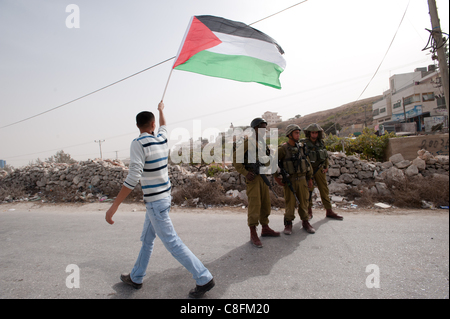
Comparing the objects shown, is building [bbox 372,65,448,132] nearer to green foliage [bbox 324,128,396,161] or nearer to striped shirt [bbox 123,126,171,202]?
green foliage [bbox 324,128,396,161]

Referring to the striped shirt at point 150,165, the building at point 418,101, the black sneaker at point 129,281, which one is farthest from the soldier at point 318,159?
the building at point 418,101

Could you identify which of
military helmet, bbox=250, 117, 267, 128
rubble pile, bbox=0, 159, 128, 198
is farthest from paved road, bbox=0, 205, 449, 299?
rubble pile, bbox=0, 159, 128, 198

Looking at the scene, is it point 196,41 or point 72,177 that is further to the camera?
point 72,177

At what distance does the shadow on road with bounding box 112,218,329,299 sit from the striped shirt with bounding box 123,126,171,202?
3.12ft

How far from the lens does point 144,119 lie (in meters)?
2.46

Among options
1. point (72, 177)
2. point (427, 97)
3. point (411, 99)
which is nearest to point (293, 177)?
point (72, 177)

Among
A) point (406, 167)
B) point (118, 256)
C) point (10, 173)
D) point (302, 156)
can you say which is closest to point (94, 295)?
point (118, 256)

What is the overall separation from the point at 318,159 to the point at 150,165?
3.39 m

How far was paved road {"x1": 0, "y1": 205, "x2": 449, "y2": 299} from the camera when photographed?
7.82 feet

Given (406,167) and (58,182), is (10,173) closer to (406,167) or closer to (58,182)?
(58,182)

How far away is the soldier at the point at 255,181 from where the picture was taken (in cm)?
352

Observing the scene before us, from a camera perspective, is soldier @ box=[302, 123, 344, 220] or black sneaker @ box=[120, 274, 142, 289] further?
soldier @ box=[302, 123, 344, 220]

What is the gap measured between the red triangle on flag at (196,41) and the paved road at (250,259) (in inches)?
116

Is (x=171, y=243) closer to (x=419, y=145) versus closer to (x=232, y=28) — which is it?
(x=232, y=28)
